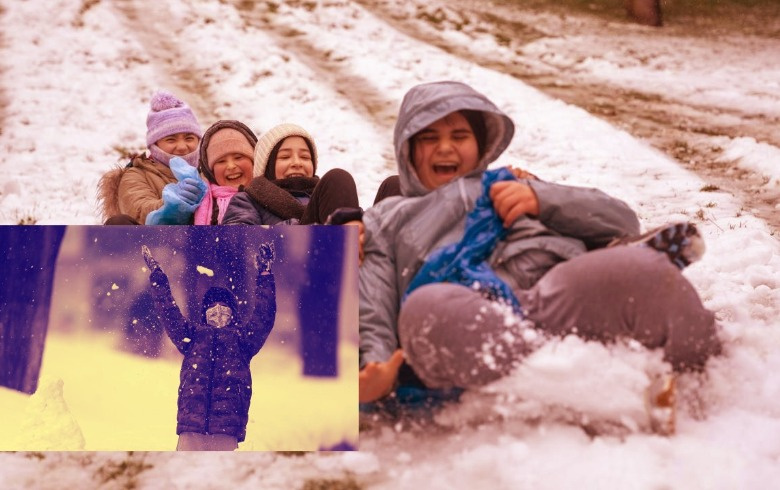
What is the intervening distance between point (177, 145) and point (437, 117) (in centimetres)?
152

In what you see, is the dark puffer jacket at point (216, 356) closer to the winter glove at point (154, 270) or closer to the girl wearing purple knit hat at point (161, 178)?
the winter glove at point (154, 270)

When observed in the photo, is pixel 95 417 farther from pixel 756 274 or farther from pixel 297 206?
pixel 756 274

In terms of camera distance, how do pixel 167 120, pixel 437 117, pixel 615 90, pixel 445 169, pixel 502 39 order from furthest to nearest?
pixel 502 39, pixel 615 90, pixel 167 120, pixel 445 169, pixel 437 117

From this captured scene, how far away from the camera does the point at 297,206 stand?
2.39 m

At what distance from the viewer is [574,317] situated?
158 centimetres

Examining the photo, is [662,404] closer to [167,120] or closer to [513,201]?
[513,201]

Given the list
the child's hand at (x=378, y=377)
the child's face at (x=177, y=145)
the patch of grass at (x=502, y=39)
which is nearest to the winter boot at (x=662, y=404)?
the child's hand at (x=378, y=377)

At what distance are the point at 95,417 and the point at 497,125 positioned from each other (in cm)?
129

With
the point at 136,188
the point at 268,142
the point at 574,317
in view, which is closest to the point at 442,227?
the point at 574,317

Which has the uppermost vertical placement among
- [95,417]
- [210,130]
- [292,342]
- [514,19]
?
[514,19]

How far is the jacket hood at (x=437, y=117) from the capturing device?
Result: 1872 mm

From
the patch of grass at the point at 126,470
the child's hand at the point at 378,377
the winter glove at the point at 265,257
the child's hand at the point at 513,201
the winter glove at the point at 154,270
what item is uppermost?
the child's hand at the point at 513,201

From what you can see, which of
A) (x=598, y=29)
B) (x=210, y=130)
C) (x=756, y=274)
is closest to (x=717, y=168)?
(x=756, y=274)

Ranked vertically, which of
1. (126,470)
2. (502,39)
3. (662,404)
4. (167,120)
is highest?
(502,39)
